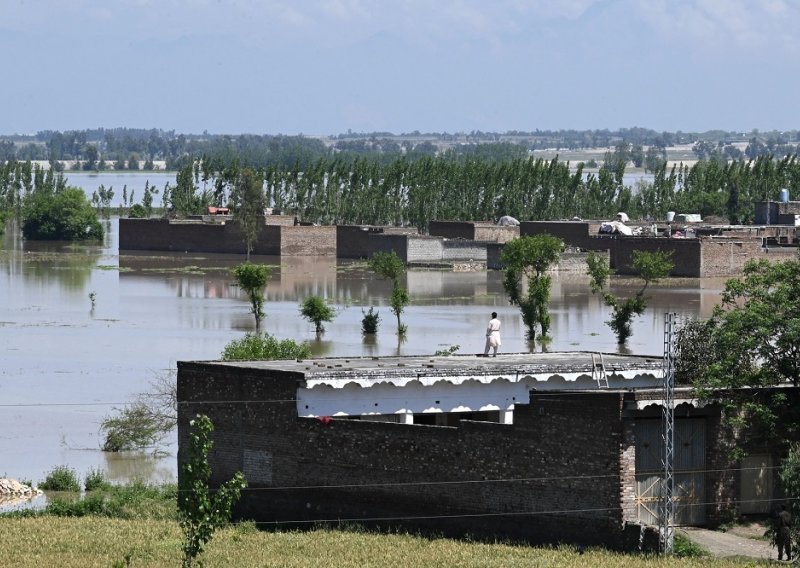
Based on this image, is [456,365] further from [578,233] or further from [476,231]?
[476,231]

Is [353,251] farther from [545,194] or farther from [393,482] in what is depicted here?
[393,482]

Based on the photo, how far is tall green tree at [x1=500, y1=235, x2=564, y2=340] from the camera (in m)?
40.9

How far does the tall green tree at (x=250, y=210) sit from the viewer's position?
7444cm

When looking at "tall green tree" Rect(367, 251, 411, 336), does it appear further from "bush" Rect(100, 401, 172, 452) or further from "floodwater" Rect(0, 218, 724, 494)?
"bush" Rect(100, 401, 172, 452)

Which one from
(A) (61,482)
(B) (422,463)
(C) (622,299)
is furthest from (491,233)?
(B) (422,463)

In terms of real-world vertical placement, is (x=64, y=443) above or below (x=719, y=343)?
below

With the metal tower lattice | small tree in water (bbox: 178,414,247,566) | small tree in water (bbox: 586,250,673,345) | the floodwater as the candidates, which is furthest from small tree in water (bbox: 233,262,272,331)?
small tree in water (bbox: 178,414,247,566)

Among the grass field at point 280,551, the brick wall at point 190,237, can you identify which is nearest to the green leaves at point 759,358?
the grass field at point 280,551

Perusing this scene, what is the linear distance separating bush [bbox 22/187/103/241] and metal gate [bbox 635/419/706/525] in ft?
234

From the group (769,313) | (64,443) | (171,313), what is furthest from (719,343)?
(171,313)

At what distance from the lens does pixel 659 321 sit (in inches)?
1821

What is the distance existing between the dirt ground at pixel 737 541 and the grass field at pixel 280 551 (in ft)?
2.53

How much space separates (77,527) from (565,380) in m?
6.04

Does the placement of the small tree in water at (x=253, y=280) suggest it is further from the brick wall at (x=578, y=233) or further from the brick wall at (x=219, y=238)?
the brick wall at (x=219, y=238)
